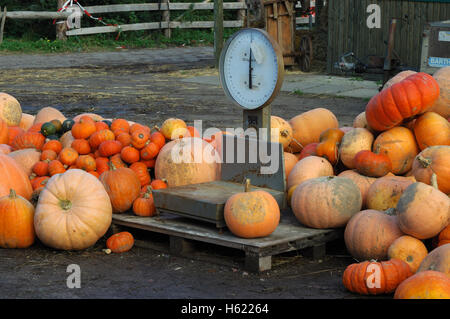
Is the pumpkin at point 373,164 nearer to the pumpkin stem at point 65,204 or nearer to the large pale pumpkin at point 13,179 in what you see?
the pumpkin stem at point 65,204

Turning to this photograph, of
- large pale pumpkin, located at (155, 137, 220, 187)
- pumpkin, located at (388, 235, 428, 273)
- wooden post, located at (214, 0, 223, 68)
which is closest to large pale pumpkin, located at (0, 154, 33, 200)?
large pale pumpkin, located at (155, 137, 220, 187)

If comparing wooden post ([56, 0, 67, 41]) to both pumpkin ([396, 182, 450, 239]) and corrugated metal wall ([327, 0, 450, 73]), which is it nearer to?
corrugated metal wall ([327, 0, 450, 73])

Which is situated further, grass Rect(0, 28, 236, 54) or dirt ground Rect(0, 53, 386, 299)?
grass Rect(0, 28, 236, 54)

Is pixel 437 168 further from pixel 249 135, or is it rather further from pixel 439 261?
pixel 249 135

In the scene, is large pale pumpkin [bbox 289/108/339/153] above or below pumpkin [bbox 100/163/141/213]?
above

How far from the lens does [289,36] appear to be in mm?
17641

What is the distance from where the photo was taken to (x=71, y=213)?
5.87m

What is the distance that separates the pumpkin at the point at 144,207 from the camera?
6.27 meters

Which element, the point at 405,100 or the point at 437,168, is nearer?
the point at 437,168

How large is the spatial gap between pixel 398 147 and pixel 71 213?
2762mm

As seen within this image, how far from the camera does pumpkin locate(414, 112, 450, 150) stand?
6.29 m

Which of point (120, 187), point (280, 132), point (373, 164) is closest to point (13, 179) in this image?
point (120, 187)
